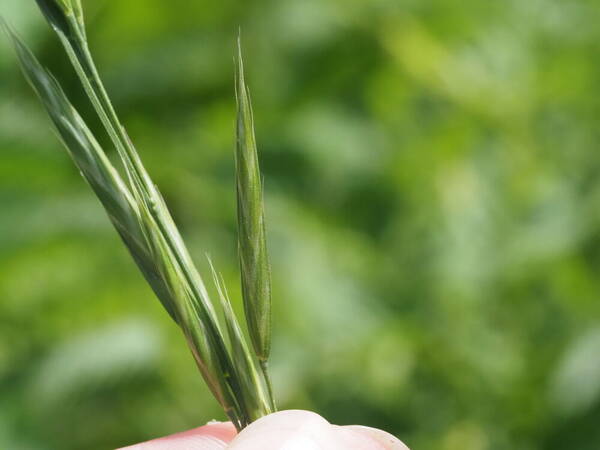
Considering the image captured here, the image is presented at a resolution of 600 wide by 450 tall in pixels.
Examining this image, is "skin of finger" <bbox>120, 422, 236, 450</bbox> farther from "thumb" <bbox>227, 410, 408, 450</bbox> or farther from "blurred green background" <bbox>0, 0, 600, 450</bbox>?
"blurred green background" <bbox>0, 0, 600, 450</bbox>

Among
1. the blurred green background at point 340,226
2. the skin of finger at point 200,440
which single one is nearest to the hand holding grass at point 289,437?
the skin of finger at point 200,440

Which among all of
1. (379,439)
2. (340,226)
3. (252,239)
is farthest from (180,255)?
(340,226)

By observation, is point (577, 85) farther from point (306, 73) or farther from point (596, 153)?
point (306, 73)

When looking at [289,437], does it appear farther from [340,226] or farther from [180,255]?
[340,226]

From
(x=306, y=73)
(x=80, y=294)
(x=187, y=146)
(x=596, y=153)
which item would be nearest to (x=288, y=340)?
(x=80, y=294)

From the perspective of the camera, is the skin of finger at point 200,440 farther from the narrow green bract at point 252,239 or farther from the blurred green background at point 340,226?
the blurred green background at point 340,226

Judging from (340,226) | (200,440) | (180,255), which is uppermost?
(180,255)
